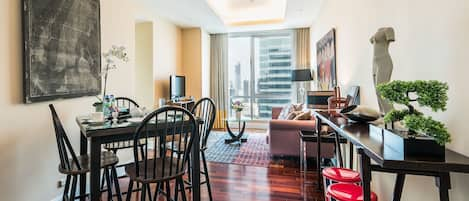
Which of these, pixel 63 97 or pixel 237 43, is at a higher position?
pixel 237 43

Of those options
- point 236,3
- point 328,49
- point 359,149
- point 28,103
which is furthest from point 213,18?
point 359,149

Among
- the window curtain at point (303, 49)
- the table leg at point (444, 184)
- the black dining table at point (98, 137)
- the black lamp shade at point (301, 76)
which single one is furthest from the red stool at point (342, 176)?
the window curtain at point (303, 49)

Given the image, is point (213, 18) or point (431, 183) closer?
point (431, 183)

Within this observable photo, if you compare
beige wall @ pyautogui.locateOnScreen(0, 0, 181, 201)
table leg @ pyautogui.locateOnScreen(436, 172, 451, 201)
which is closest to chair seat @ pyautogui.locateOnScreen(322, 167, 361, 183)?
table leg @ pyautogui.locateOnScreen(436, 172, 451, 201)

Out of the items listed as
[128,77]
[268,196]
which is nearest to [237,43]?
[128,77]

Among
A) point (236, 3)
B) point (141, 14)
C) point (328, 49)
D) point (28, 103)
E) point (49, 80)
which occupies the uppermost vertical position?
point (236, 3)

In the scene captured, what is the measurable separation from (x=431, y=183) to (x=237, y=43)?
20.8ft

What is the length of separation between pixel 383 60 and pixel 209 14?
413 cm

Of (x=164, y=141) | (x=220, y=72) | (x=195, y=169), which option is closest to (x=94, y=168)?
(x=164, y=141)

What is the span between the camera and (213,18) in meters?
5.42

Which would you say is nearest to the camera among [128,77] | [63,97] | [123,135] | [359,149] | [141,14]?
[359,149]

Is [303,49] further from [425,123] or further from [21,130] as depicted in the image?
[21,130]

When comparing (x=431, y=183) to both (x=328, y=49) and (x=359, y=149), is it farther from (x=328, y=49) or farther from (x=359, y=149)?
(x=328, y=49)

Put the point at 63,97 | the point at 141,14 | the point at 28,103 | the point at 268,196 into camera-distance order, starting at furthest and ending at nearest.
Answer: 1. the point at 141,14
2. the point at 268,196
3. the point at 63,97
4. the point at 28,103
